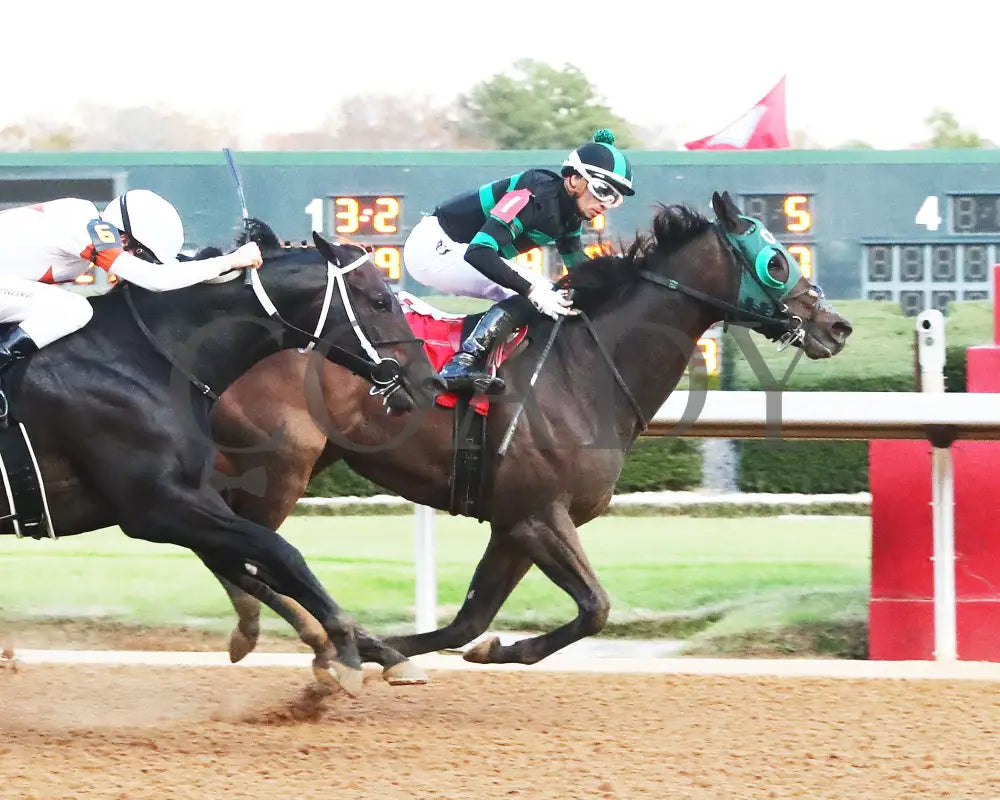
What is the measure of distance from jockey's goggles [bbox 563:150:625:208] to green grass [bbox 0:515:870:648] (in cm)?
265

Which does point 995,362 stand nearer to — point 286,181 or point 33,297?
point 33,297

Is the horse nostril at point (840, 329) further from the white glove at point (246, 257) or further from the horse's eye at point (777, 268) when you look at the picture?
the white glove at point (246, 257)

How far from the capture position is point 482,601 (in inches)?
193

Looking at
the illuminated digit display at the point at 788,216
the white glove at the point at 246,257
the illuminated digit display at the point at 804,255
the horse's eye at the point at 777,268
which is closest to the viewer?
the white glove at the point at 246,257

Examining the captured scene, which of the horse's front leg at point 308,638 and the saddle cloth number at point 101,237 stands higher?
the saddle cloth number at point 101,237

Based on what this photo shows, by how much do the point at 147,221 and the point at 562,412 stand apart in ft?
4.58

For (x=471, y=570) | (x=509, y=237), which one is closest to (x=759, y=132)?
(x=471, y=570)

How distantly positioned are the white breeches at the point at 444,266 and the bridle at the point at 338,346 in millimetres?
767

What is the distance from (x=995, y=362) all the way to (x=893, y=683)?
1.65m

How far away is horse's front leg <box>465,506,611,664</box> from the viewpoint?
4629 mm

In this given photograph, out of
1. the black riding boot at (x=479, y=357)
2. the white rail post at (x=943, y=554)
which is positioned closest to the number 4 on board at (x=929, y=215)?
the white rail post at (x=943, y=554)

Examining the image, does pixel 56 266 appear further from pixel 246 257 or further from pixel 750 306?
pixel 750 306

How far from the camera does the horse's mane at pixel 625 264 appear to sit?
511 cm

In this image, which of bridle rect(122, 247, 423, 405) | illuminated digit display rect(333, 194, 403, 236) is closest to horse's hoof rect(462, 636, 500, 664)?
bridle rect(122, 247, 423, 405)
